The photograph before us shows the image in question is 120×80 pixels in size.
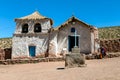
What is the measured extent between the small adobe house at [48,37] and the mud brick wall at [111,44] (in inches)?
58.3

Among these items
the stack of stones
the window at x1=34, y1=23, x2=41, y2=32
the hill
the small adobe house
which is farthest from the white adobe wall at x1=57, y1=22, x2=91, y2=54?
the hill

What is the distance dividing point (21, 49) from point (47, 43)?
153 inches

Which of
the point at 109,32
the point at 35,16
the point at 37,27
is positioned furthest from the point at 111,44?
the point at 109,32

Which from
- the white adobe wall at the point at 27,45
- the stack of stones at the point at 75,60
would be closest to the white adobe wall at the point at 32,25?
the white adobe wall at the point at 27,45

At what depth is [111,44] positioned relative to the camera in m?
35.8

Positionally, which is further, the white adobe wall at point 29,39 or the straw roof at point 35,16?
the straw roof at point 35,16

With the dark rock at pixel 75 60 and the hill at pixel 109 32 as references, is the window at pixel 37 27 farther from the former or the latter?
the hill at pixel 109 32

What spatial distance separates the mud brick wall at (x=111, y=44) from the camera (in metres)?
35.3

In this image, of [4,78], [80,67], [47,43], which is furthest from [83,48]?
[4,78]

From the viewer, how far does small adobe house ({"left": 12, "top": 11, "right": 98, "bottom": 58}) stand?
36.9m

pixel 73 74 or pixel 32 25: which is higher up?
pixel 32 25

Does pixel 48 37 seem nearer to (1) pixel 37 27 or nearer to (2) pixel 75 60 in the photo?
(1) pixel 37 27

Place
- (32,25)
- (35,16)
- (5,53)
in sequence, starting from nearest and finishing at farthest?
(32,25) → (35,16) → (5,53)

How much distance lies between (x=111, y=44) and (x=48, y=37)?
8875 millimetres
